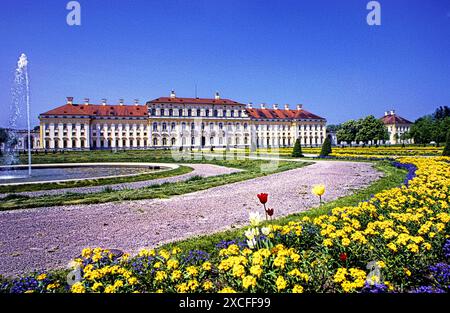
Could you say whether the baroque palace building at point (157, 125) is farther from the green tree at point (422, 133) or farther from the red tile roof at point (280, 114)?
the green tree at point (422, 133)

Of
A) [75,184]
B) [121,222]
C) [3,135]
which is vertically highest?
[3,135]

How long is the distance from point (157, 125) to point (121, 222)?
183ft

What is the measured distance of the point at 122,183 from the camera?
421 inches

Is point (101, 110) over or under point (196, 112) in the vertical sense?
over

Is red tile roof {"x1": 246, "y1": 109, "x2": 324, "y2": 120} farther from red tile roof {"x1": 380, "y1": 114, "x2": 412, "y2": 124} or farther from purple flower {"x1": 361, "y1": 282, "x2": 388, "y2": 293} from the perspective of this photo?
purple flower {"x1": 361, "y1": 282, "x2": 388, "y2": 293}

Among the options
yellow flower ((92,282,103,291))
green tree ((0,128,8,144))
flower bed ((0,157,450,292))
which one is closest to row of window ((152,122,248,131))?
green tree ((0,128,8,144))

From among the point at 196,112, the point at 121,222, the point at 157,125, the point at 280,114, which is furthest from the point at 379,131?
the point at 121,222

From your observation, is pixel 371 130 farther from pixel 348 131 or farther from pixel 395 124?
pixel 395 124

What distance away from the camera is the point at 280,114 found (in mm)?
70438

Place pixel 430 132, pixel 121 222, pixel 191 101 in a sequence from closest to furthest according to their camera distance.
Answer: pixel 121 222
pixel 430 132
pixel 191 101

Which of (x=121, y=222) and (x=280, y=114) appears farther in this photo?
(x=280, y=114)

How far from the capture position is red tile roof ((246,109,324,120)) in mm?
67750

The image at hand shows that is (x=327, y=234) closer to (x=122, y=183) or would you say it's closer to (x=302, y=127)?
(x=122, y=183)
